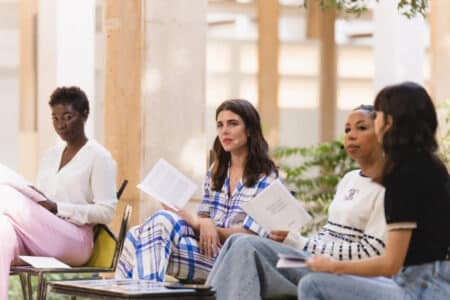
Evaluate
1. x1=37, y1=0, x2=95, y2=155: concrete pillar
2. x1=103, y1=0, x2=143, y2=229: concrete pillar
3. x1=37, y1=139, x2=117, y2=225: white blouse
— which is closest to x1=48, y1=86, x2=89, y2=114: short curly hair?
x1=37, y1=139, x2=117, y2=225: white blouse

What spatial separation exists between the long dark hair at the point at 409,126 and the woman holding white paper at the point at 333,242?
0.68 m

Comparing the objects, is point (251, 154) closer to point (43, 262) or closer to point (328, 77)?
point (43, 262)

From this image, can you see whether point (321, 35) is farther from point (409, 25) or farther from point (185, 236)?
point (185, 236)

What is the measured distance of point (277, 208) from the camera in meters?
5.10

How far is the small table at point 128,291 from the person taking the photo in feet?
14.5

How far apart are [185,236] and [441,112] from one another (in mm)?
5351

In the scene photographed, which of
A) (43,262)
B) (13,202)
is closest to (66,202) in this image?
(13,202)

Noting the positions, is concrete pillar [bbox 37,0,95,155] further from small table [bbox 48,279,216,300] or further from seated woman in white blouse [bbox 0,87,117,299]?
small table [bbox 48,279,216,300]

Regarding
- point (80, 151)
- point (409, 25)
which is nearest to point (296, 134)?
point (409, 25)

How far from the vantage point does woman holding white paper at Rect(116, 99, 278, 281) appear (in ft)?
19.5

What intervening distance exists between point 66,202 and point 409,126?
3.01m

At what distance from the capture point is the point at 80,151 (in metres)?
7.02

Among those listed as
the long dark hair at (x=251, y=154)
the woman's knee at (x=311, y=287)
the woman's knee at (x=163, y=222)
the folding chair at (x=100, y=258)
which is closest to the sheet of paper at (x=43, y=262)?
the folding chair at (x=100, y=258)

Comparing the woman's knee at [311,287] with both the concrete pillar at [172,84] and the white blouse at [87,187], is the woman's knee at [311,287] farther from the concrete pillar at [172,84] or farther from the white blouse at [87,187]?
the concrete pillar at [172,84]
